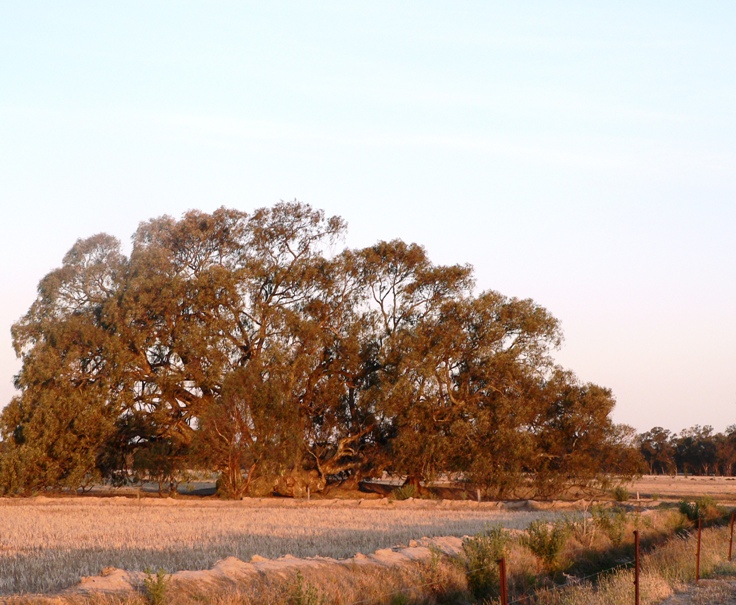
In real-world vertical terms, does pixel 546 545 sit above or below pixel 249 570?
below

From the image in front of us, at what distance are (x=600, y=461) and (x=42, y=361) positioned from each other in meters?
28.3

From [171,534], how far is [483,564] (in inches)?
370

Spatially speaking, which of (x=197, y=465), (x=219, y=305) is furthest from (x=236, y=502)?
(x=219, y=305)

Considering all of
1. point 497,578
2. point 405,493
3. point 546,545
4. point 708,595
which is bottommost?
point 405,493

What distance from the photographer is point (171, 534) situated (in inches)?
829

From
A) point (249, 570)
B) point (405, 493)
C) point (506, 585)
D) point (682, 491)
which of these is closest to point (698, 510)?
point (506, 585)

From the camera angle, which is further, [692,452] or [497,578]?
[692,452]

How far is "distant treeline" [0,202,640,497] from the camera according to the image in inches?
1596

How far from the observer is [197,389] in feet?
142

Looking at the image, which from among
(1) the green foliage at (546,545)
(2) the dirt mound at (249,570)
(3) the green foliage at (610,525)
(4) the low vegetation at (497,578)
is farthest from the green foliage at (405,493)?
(2) the dirt mound at (249,570)

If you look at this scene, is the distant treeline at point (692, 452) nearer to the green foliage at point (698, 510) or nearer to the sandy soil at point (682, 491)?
the sandy soil at point (682, 491)

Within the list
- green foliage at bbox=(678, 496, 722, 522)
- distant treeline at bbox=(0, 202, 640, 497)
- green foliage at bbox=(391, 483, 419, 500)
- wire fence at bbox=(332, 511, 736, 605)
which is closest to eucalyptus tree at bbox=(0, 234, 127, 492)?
distant treeline at bbox=(0, 202, 640, 497)

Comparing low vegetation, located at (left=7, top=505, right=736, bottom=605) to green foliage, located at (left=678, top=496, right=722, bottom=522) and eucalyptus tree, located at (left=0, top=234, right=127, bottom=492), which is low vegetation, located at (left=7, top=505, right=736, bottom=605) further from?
eucalyptus tree, located at (left=0, top=234, right=127, bottom=492)

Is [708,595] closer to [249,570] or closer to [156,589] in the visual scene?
[249,570]
